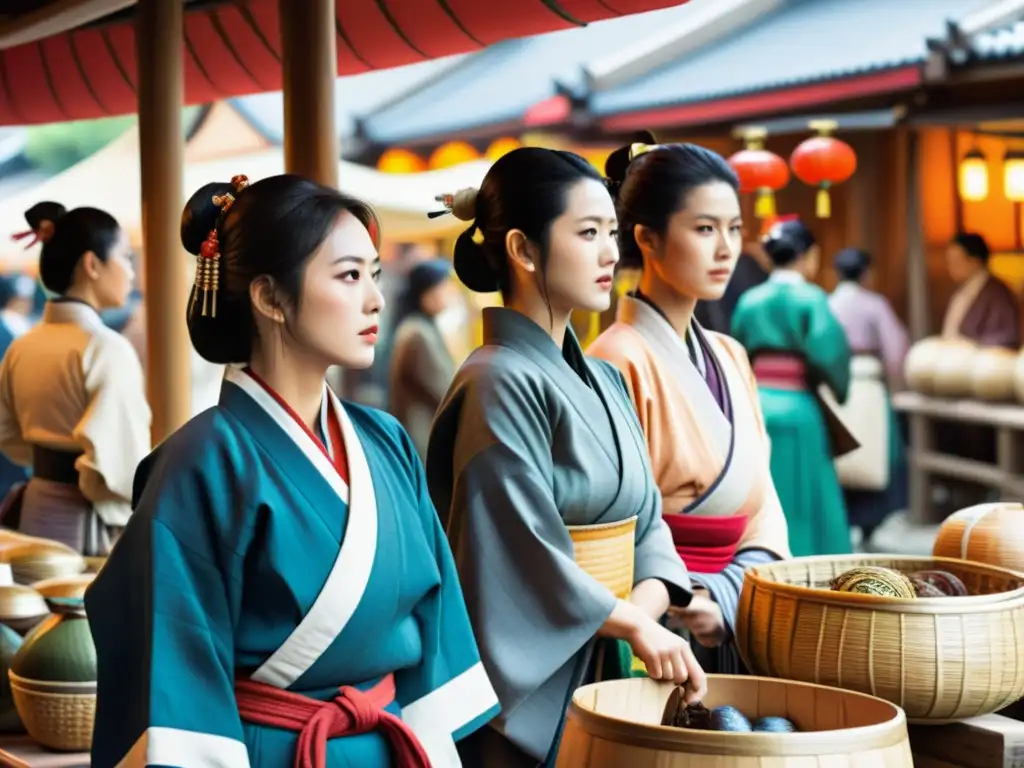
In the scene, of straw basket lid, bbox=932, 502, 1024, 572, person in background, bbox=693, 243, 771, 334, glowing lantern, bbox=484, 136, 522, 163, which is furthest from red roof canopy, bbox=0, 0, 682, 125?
glowing lantern, bbox=484, 136, 522, 163

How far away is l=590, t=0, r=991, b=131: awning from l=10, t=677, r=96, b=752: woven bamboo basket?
327 inches

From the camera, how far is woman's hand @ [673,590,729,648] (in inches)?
157

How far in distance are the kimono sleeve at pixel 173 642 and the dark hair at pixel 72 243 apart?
354cm

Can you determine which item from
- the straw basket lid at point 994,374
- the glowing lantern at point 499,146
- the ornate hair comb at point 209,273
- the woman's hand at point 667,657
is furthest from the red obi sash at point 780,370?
the ornate hair comb at point 209,273

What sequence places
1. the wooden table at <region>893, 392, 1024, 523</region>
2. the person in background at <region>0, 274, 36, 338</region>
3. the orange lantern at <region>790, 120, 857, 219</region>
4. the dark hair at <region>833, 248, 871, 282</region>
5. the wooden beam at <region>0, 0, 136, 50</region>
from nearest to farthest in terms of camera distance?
1. the wooden beam at <region>0, 0, 136, 50</region>
2. the orange lantern at <region>790, 120, 857, 219</region>
3. the wooden table at <region>893, 392, 1024, 523</region>
4. the dark hair at <region>833, 248, 871, 282</region>
5. the person in background at <region>0, 274, 36, 338</region>

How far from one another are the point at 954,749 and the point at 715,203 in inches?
65.6

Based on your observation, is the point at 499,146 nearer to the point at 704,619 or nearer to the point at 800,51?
the point at 800,51

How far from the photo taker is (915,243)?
12.7 m

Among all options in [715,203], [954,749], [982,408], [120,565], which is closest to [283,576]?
[120,565]

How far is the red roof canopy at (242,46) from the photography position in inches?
199

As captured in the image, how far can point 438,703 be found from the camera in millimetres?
3084

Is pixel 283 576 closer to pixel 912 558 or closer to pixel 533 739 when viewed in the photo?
pixel 533 739

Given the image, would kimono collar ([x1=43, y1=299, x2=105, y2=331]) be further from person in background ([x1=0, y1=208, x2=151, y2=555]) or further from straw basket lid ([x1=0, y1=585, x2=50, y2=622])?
straw basket lid ([x1=0, y1=585, x2=50, y2=622])

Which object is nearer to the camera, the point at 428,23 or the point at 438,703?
the point at 438,703
